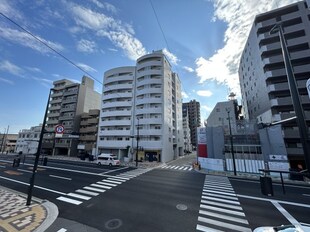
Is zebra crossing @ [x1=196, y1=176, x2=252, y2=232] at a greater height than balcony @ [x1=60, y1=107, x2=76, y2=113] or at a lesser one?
lesser

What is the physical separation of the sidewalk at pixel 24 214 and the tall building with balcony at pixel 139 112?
90.2 ft

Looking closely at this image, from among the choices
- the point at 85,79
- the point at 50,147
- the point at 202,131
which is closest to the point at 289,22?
the point at 202,131

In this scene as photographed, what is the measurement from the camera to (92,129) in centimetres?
4741

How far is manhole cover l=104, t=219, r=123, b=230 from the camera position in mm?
6637

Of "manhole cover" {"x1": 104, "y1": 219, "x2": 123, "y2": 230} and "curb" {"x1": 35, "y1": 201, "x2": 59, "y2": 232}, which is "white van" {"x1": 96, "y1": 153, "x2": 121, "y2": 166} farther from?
"manhole cover" {"x1": 104, "y1": 219, "x2": 123, "y2": 230}

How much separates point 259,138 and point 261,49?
18.8m

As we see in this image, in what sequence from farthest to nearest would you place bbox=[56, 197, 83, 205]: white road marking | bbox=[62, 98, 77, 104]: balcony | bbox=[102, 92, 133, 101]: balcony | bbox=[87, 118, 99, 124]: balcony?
bbox=[62, 98, 77, 104]: balcony → bbox=[87, 118, 99, 124]: balcony → bbox=[102, 92, 133, 101]: balcony → bbox=[56, 197, 83, 205]: white road marking

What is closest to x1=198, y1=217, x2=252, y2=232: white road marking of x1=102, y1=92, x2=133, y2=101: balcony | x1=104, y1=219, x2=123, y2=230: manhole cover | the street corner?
x1=104, y1=219, x2=123, y2=230: manhole cover

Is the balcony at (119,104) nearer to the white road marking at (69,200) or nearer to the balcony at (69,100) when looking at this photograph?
the balcony at (69,100)

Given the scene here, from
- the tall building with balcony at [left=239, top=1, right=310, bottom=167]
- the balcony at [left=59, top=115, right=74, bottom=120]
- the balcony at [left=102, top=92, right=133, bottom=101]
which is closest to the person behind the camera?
the tall building with balcony at [left=239, top=1, right=310, bottom=167]

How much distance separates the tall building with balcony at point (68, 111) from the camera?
48562 mm

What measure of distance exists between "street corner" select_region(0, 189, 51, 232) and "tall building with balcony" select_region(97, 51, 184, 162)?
27.8 meters

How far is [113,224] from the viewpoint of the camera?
6.89 meters

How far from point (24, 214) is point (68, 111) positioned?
166 ft
